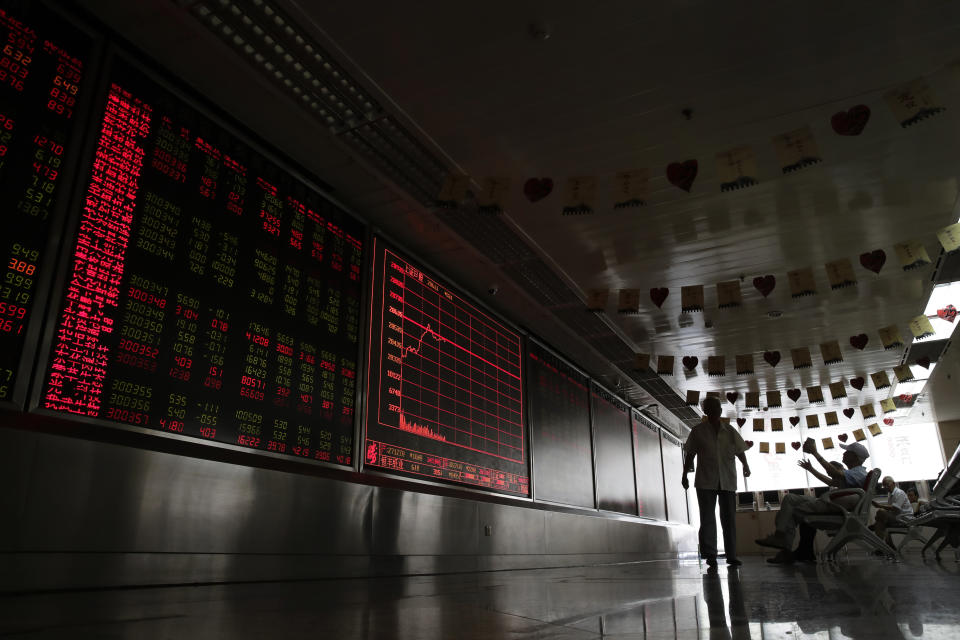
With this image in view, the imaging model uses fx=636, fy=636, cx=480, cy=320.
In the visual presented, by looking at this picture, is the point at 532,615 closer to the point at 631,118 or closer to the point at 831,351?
the point at 631,118

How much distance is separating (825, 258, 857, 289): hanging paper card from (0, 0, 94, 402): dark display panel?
249 inches

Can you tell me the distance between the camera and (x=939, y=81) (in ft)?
13.4

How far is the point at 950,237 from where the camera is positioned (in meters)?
6.00

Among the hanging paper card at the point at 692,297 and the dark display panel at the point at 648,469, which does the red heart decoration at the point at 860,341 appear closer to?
the hanging paper card at the point at 692,297

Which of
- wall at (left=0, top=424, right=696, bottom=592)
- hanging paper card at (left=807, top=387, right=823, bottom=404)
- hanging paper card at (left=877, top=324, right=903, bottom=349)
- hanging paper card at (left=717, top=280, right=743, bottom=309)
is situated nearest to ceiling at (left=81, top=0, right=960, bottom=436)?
hanging paper card at (left=717, top=280, right=743, bottom=309)

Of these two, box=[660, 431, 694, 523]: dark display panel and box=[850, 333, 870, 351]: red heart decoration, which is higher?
box=[850, 333, 870, 351]: red heart decoration

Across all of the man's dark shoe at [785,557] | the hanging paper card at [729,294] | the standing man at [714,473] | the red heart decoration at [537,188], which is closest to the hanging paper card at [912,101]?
the red heart decoration at [537,188]

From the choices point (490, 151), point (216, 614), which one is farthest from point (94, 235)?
point (490, 151)

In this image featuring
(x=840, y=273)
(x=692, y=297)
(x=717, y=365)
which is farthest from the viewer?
(x=717, y=365)

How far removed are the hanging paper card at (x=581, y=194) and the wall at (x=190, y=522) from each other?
259 centimetres

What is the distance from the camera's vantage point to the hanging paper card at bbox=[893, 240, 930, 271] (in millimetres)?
6109

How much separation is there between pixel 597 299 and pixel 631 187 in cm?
248

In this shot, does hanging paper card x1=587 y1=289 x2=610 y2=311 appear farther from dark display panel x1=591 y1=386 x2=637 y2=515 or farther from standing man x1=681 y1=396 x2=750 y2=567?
dark display panel x1=591 y1=386 x2=637 y2=515

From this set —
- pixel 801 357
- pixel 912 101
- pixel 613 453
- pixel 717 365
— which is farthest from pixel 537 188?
pixel 613 453
